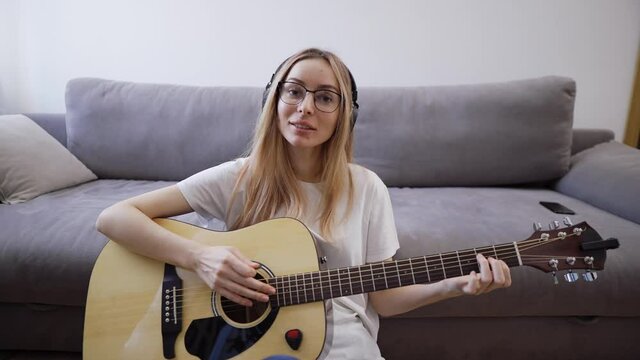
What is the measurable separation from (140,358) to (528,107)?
5.92 ft

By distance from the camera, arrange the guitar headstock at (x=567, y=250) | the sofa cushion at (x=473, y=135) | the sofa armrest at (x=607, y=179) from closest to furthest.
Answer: the guitar headstock at (x=567, y=250), the sofa armrest at (x=607, y=179), the sofa cushion at (x=473, y=135)

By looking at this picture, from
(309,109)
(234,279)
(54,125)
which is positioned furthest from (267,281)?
(54,125)

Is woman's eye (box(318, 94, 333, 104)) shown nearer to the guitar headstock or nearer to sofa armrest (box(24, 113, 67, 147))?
the guitar headstock

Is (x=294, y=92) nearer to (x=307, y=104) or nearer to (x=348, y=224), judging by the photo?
(x=307, y=104)

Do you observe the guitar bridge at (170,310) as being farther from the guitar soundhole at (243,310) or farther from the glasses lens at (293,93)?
the glasses lens at (293,93)

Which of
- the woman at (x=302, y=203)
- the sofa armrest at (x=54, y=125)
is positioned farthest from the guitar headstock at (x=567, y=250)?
the sofa armrest at (x=54, y=125)

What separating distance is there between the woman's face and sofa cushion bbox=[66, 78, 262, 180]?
82 centimetres

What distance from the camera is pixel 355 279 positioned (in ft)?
2.57

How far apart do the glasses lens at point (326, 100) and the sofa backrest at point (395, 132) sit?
788 millimetres

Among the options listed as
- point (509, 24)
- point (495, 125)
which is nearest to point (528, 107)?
point (495, 125)

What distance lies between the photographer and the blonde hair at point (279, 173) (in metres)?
0.91

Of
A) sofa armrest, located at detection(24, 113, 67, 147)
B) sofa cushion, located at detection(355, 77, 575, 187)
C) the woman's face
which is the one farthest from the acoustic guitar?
sofa armrest, located at detection(24, 113, 67, 147)

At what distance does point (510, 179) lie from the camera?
5.43ft

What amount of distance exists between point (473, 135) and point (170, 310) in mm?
1462
